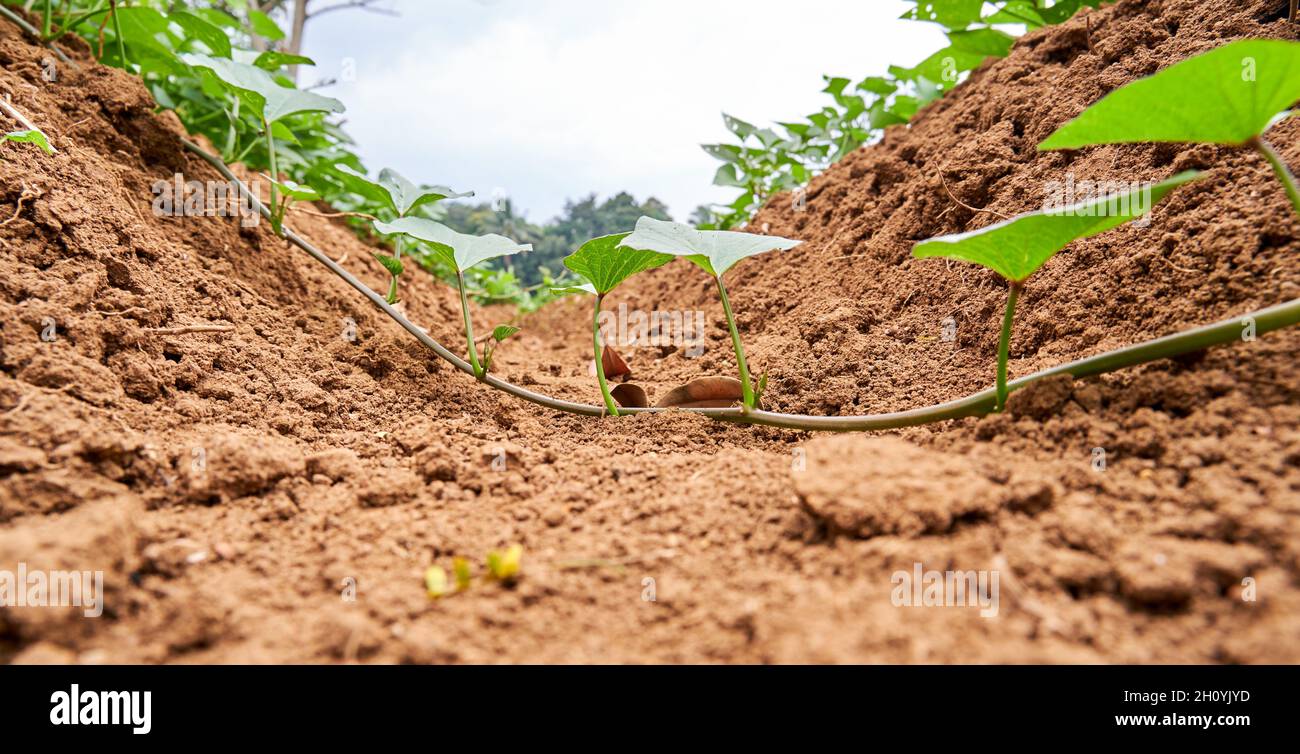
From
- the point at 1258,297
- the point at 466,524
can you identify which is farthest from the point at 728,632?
the point at 1258,297

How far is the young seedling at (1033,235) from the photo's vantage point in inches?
29.9

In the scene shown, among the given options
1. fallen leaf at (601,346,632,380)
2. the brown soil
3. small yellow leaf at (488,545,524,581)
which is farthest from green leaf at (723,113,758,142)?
small yellow leaf at (488,545,524,581)

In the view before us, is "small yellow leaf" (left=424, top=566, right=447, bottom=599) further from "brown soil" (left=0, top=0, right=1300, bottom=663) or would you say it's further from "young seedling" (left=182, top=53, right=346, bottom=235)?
"young seedling" (left=182, top=53, right=346, bottom=235)

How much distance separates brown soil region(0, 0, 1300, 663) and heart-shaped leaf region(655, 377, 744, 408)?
99 millimetres

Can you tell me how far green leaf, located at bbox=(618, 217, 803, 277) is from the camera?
109 cm

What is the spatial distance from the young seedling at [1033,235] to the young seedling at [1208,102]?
71mm

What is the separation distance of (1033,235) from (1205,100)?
21 centimetres

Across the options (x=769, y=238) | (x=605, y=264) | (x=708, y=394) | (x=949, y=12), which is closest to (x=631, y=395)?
(x=708, y=394)

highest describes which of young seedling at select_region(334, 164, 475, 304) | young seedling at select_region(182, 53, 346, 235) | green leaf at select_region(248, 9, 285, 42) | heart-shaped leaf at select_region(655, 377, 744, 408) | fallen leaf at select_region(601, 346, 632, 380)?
green leaf at select_region(248, 9, 285, 42)

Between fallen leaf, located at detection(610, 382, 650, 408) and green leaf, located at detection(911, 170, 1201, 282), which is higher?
green leaf, located at detection(911, 170, 1201, 282)

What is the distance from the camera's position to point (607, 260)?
122 cm

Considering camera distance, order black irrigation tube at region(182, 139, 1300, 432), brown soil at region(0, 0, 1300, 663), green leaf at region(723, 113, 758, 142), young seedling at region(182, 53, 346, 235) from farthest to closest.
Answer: green leaf at region(723, 113, 758, 142), young seedling at region(182, 53, 346, 235), black irrigation tube at region(182, 139, 1300, 432), brown soil at region(0, 0, 1300, 663)

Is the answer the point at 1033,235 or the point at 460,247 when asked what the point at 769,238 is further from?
the point at 460,247

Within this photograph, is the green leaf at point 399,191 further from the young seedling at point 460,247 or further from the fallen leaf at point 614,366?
the fallen leaf at point 614,366
